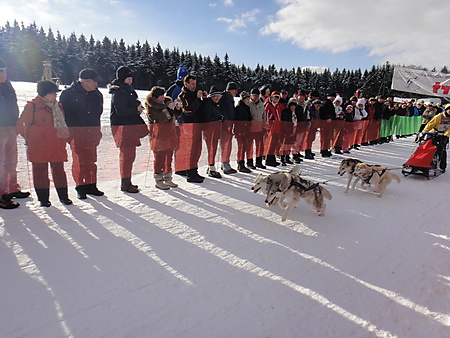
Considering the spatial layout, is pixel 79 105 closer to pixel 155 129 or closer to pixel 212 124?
pixel 155 129

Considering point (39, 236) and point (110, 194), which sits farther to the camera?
point (110, 194)

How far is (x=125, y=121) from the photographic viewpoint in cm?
515

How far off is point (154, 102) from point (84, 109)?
4.24 feet

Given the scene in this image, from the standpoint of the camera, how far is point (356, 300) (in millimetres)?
2643

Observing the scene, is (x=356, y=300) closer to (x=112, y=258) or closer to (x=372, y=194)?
(x=112, y=258)

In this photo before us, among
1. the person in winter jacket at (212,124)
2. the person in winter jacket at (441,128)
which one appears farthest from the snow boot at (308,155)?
the person in winter jacket at (212,124)

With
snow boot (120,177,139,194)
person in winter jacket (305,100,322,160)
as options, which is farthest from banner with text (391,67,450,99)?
snow boot (120,177,139,194)

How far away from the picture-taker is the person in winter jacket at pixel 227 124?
684 centimetres

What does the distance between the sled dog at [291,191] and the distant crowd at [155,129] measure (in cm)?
243

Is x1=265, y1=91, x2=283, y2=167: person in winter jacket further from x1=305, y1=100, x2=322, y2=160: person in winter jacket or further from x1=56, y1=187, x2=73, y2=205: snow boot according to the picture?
x1=56, y1=187, x2=73, y2=205: snow boot

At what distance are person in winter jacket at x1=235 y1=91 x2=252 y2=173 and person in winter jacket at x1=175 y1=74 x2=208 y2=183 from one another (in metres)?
1.29

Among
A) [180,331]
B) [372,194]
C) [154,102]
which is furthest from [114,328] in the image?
[372,194]

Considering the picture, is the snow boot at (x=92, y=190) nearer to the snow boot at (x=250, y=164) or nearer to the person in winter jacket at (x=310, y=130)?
the snow boot at (x=250, y=164)

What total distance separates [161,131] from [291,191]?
9.47 ft
